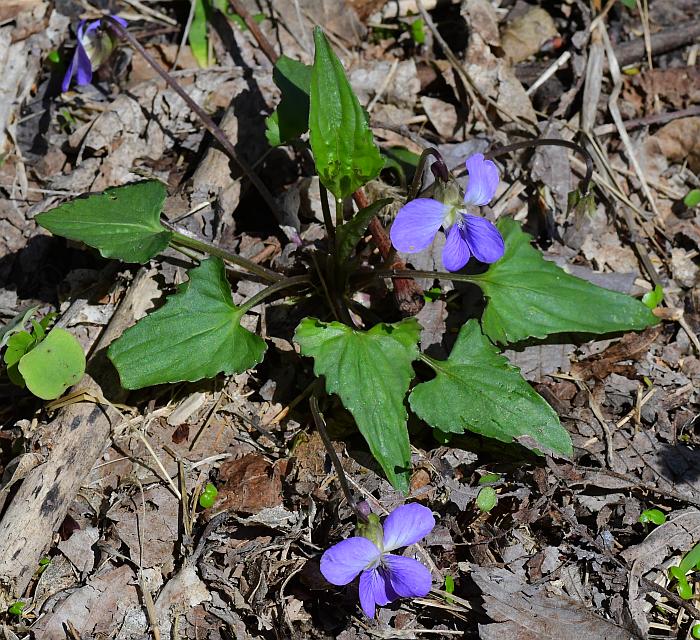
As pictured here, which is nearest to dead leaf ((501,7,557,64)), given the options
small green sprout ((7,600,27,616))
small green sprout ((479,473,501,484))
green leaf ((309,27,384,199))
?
green leaf ((309,27,384,199))

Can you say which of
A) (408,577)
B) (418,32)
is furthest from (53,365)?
(418,32)

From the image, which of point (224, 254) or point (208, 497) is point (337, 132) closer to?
point (224, 254)

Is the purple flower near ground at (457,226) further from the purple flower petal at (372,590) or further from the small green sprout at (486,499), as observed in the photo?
the purple flower petal at (372,590)

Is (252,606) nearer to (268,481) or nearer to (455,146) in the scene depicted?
(268,481)

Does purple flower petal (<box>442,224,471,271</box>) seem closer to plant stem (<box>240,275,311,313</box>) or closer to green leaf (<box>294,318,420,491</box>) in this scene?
green leaf (<box>294,318,420,491</box>)

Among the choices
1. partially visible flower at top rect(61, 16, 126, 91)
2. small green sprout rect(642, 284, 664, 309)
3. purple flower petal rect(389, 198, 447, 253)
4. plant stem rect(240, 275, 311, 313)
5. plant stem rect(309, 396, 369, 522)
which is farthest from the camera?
partially visible flower at top rect(61, 16, 126, 91)

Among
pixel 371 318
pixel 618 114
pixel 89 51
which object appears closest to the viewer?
pixel 371 318

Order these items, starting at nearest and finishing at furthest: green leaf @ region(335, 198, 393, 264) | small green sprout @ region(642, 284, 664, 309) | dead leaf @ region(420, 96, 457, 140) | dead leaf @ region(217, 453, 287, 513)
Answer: green leaf @ region(335, 198, 393, 264) < dead leaf @ region(217, 453, 287, 513) < small green sprout @ region(642, 284, 664, 309) < dead leaf @ region(420, 96, 457, 140)
